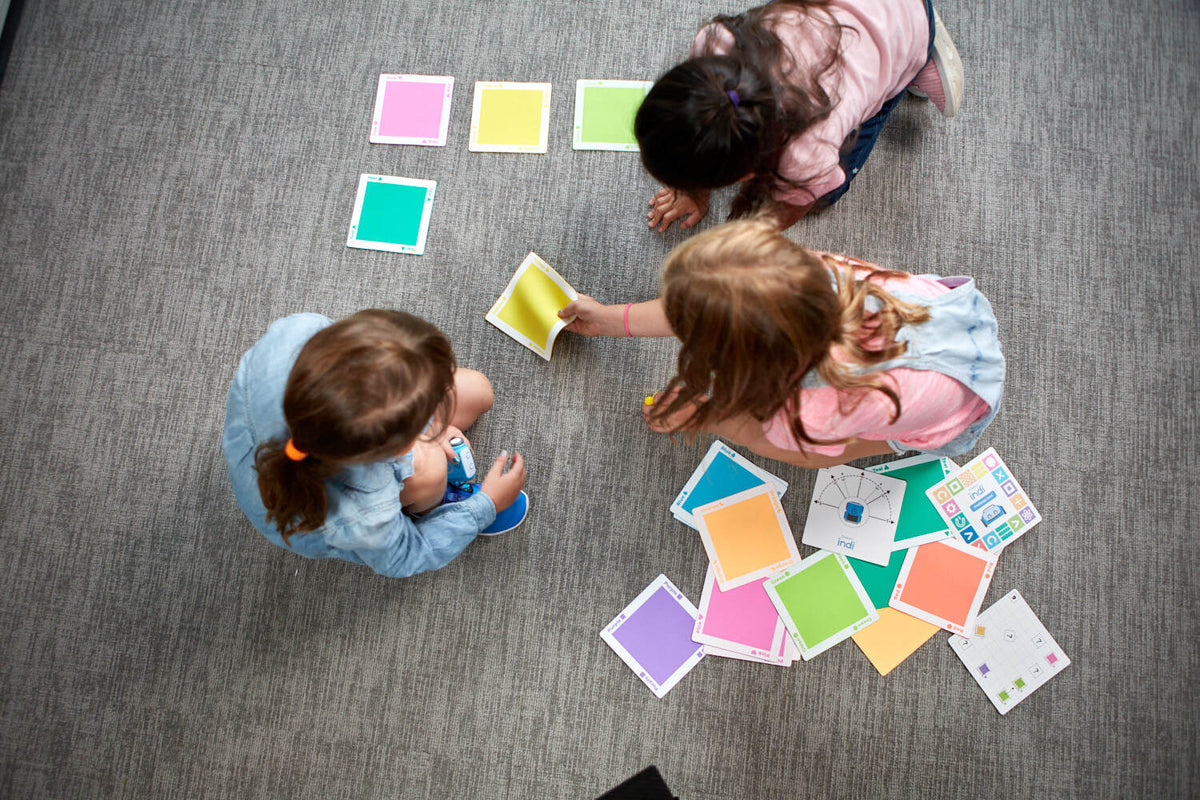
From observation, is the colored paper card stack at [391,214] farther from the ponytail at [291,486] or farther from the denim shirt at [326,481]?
the ponytail at [291,486]

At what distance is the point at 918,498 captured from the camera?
155 centimetres

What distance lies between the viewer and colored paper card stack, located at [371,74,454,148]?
5.57 feet

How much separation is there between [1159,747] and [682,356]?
1.37 m

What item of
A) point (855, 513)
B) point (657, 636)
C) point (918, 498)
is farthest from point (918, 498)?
point (657, 636)

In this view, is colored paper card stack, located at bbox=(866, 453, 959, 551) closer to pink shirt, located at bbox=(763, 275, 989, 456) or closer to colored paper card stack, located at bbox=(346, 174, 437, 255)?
pink shirt, located at bbox=(763, 275, 989, 456)

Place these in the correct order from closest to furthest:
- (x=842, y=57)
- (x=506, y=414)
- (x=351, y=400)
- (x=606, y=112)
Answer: (x=351, y=400), (x=842, y=57), (x=506, y=414), (x=606, y=112)

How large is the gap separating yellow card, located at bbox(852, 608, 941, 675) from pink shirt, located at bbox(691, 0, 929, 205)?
0.89m

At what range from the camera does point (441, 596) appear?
153cm

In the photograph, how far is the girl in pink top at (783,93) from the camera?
1132mm

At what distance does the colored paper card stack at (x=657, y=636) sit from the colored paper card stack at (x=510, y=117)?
3.48ft

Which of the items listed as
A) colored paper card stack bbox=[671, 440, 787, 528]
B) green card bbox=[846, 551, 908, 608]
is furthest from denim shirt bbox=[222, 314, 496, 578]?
green card bbox=[846, 551, 908, 608]

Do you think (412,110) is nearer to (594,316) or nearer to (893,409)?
(594,316)

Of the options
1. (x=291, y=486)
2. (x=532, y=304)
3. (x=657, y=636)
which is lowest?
(x=657, y=636)

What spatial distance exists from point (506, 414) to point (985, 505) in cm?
107
